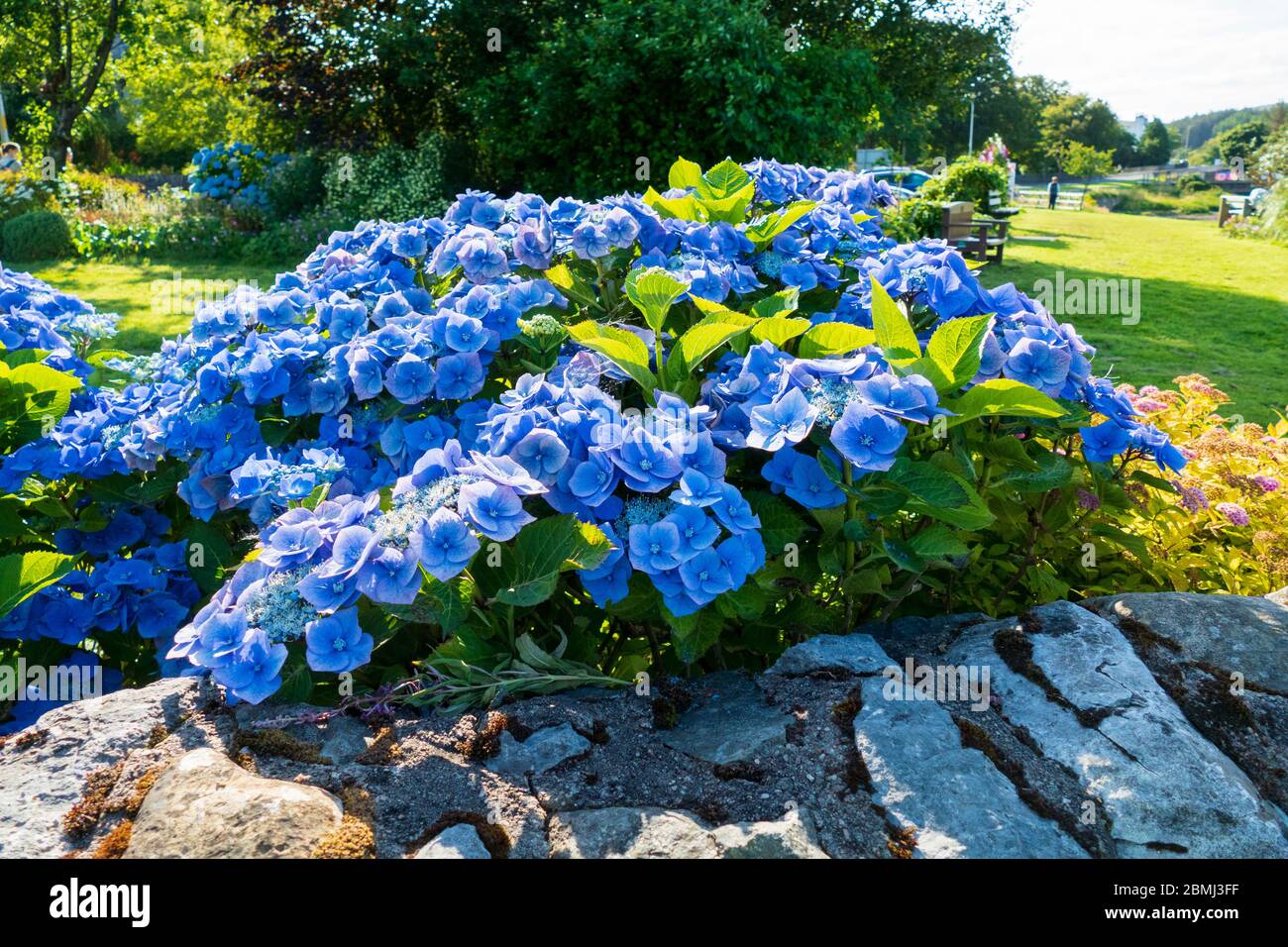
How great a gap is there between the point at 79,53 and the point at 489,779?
29.5 metres

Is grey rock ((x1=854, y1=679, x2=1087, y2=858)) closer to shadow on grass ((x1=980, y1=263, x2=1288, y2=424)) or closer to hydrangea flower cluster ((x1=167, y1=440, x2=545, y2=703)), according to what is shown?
hydrangea flower cluster ((x1=167, y1=440, x2=545, y2=703))

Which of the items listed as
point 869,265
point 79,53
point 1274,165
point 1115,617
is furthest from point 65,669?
point 1274,165

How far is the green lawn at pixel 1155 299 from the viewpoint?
7.82 m

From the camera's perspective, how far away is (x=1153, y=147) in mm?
100750

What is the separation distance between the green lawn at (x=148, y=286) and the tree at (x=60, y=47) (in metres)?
11.9

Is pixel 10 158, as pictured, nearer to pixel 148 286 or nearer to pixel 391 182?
pixel 148 286

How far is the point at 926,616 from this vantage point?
8.46ft

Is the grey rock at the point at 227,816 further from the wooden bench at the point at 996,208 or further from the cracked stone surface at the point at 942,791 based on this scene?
the wooden bench at the point at 996,208

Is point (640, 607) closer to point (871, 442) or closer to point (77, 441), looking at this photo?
point (871, 442)

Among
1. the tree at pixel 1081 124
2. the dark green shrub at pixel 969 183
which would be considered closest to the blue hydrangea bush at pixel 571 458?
the dark green shrub at pixel 969 183

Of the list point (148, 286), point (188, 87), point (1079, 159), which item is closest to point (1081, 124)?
point (1079, 159)

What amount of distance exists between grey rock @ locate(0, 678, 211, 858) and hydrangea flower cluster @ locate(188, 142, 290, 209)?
52.9 feet

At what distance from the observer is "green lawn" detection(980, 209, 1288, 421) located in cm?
766

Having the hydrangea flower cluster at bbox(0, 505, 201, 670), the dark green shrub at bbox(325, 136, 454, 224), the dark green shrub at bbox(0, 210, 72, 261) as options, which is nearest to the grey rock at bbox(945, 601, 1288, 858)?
the hydrangea flower cluster at bbox(0, 505, 201, 670)
